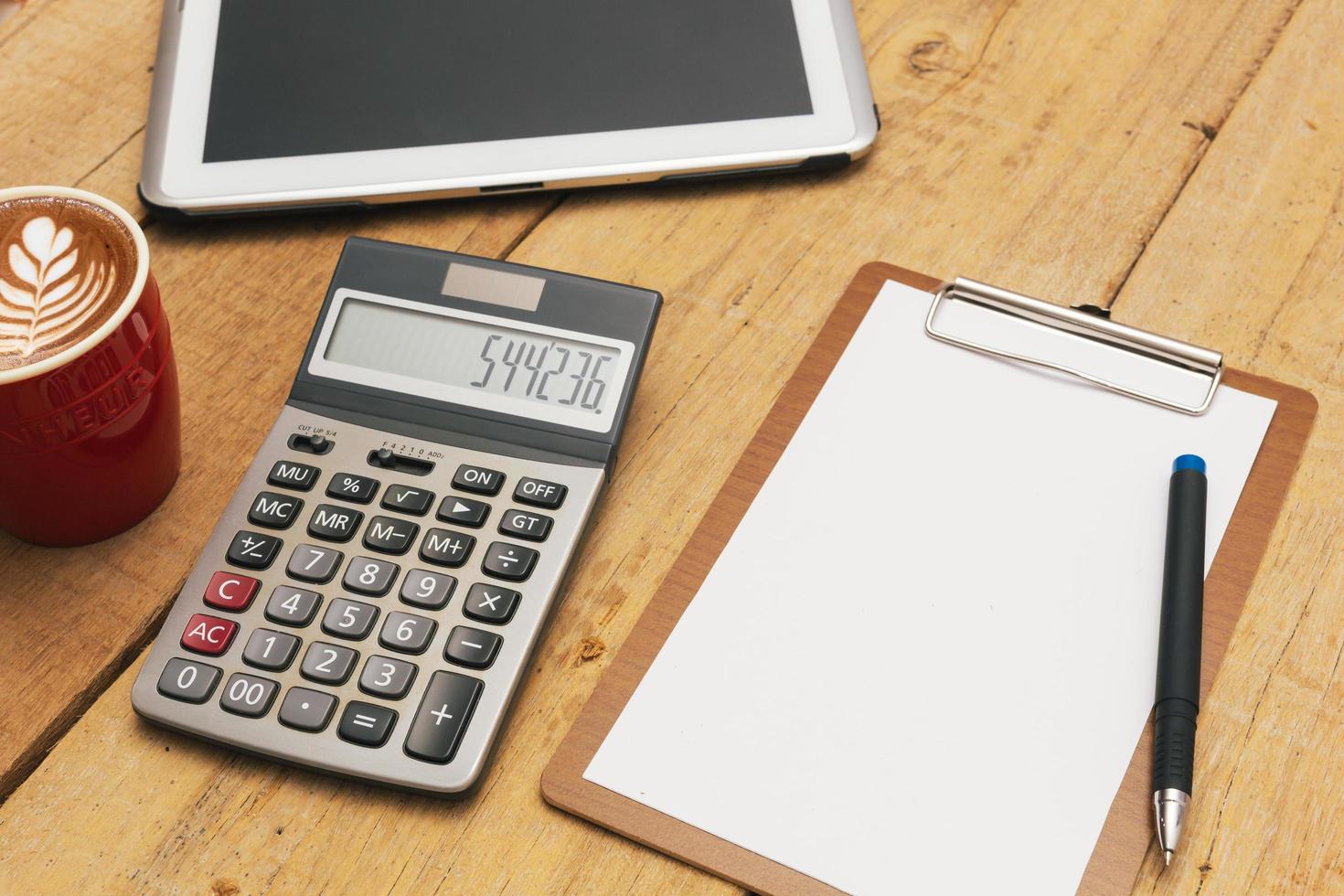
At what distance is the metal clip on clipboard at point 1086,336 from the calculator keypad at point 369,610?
21 cm

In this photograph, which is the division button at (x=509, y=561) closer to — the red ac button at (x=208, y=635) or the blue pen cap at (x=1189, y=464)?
the red ac button at (x=208, y=635)

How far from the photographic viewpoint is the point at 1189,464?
51cm

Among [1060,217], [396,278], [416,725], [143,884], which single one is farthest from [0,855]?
[1060,217]

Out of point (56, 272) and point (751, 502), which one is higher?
point (56, 272)

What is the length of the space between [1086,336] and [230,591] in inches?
16.4

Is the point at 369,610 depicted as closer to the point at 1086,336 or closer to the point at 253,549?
the point at 253,549

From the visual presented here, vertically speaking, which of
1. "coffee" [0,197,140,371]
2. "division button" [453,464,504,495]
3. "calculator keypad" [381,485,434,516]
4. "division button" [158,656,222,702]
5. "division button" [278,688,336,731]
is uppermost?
"coffee" [0,197,140,371]

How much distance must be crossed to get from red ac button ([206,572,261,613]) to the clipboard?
142 millimetres

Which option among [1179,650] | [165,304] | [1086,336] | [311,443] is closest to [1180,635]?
[1179,650]

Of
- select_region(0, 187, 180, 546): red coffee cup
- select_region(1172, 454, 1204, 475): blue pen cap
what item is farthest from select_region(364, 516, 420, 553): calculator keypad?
select_region(1172, 454, 1204, 475): blue pen cap

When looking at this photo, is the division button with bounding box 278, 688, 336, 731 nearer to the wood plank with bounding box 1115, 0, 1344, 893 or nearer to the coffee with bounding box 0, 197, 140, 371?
the coffee with bounding box 0, 197, 140, 371

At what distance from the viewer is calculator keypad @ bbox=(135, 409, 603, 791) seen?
1.44ft

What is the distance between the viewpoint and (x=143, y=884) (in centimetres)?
43

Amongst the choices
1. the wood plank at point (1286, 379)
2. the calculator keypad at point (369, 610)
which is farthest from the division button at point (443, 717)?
the wood plank at point (1286, 379)
